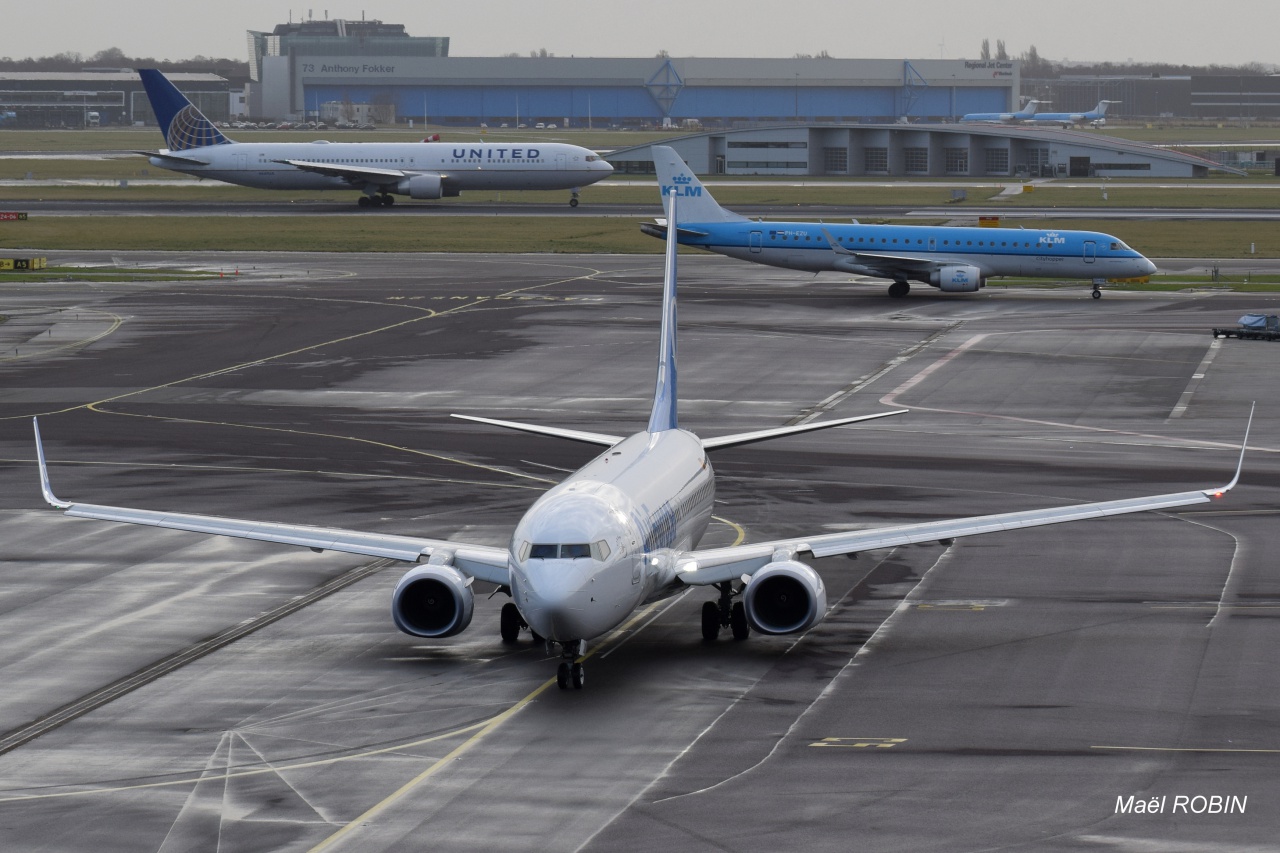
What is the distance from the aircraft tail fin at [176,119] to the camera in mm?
134250

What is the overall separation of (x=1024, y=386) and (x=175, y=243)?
71262 millimetres

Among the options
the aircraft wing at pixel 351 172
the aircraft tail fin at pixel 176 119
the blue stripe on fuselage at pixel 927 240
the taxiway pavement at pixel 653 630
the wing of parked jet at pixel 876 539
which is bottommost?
the taxiway pavement at pixel 653 630

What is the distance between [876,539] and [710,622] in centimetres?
320

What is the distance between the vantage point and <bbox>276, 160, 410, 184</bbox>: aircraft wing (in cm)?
13412

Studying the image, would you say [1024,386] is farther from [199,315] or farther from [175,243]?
[175,243]

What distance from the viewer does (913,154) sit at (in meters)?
186

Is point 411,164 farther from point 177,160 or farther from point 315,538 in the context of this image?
point 315,538

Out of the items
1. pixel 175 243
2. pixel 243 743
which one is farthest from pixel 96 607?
pixel 175 243

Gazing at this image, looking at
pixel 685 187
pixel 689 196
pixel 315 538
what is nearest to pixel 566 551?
pixel 315 538

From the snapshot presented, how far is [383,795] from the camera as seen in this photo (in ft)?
68.3

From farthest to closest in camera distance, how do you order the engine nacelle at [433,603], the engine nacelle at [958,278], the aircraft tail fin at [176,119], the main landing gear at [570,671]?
the aircraft tail fin at [176,119], the engine nacelle at [958,278], the engine nacelle at [433,603], the main landing gear at [570,671]

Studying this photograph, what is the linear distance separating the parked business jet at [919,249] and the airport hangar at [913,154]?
94.4m

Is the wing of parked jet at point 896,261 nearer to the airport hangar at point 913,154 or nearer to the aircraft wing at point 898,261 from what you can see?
the aircraft wing at point 898,261

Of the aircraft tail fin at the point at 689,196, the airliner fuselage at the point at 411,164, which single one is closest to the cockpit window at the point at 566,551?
the aircraft tail fin at the point at 689,196
